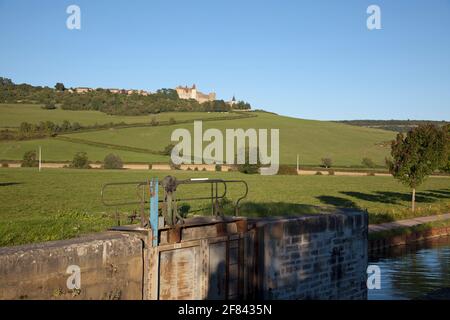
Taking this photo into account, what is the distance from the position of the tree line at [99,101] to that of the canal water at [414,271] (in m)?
75.1

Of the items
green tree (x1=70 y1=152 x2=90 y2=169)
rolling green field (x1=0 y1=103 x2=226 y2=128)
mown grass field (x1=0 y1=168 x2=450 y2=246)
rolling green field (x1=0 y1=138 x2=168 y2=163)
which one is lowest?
mown grass field (x1=0 y1=168 x2=450 y2=246)

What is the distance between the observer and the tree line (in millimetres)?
96619

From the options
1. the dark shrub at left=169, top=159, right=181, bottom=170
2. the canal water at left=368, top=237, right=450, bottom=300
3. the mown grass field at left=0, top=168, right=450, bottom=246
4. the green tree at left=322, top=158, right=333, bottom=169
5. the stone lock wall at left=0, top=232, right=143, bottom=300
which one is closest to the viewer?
the stone lock wall at left=0, top=232, right=143, bottom=300

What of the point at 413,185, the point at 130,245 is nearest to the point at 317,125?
the point at 413,185

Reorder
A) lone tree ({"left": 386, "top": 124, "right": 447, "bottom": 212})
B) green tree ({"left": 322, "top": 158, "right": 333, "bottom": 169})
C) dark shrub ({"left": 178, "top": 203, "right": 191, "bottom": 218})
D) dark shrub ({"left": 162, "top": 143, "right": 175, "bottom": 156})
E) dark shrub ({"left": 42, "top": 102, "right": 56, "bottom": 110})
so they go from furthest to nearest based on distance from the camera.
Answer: dark shrub ({"left": 42, "top": 102, "right": 56, "bottom": 110}) → green tree ({"left": 322, "top": 158, "right": 333, "bottom": 169}) → dark shrub ({"left": 162, "top": 143, "right": 175, "bottom": 156}) → lone tree ({"left": 386, "top": 124, "right": 447, "bottom": 212}) → dark shrub ({"left": 178, "top": 203, "right": 191, "bottom": 218})

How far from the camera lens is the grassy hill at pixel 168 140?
67.7 metres

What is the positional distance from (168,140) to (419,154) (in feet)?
159

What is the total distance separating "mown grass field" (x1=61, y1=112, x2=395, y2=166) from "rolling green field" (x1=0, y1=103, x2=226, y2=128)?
5.96m

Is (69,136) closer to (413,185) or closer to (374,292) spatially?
(413,185)

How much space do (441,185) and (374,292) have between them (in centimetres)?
4256

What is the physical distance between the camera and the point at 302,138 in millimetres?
91688

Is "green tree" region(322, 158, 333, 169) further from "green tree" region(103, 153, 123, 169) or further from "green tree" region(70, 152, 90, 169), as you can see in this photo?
"green tree" region(70, 152, 90, 169)

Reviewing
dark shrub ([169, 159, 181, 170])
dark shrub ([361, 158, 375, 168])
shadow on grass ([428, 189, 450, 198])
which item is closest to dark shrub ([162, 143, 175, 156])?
dark shrub ([169, 159, 181, 170])

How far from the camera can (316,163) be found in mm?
75375
